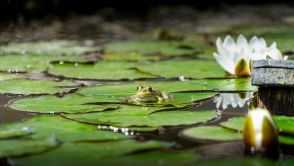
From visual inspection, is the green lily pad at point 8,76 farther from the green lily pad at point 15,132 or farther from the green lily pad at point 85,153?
the green lily pad at point 85,153

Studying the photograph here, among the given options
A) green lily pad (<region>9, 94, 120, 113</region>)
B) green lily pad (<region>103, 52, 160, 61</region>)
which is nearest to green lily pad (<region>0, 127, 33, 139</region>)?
green lily pad (<region>9, 94, 120, 113</region>)

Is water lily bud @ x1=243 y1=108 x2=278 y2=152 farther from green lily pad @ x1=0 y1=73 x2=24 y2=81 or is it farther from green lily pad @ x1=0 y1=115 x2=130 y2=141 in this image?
green lily pad @ x1=0 y1=73 x2=24 y2=81

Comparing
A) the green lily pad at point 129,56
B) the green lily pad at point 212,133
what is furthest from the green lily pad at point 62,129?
the green lily pad at point 129,56

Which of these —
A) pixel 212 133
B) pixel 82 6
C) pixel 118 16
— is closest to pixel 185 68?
pixel 212 133

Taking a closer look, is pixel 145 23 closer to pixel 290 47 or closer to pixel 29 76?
pixel 290 47

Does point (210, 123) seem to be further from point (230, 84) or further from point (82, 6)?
point (82, 6)

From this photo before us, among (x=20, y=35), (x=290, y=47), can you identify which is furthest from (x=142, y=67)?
(x=20, y=35)
